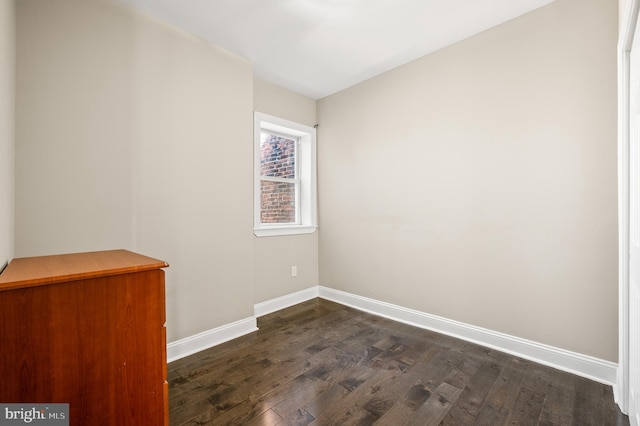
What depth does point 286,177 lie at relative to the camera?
3682 millimetres

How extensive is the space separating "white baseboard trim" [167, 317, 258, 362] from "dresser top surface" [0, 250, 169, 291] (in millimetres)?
1173

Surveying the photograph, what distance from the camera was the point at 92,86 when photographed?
1885mm

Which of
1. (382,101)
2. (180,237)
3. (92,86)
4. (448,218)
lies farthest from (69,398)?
(382,101)

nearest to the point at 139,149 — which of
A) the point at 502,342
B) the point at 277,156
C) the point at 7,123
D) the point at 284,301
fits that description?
the point at 7,123

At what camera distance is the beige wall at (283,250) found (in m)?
3.12

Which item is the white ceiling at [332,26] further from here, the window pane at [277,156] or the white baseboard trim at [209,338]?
the white baseboard trim at [209,338]

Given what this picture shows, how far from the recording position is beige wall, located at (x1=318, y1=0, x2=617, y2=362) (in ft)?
6.18

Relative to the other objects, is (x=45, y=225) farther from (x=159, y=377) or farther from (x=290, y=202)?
(x=290, y=202)

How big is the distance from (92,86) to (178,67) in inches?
25.3

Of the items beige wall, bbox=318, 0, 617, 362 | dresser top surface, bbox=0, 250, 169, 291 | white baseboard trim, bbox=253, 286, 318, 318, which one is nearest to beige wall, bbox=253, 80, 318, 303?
white baseboard trim, bbox=253, 286, 318, 318

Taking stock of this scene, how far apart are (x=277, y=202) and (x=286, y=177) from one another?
376 millimetres

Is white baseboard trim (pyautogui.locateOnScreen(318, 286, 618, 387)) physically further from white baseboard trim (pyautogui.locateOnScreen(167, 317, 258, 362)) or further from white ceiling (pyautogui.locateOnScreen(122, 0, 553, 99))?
white ceiling (pyautogui.locateOnScreen(122, 0, 553, 99))

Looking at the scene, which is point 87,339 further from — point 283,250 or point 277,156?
point 277,156

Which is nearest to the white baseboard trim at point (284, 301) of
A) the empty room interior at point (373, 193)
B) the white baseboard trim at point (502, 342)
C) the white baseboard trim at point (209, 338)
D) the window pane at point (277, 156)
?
the empty room interior at point (373, 193)
